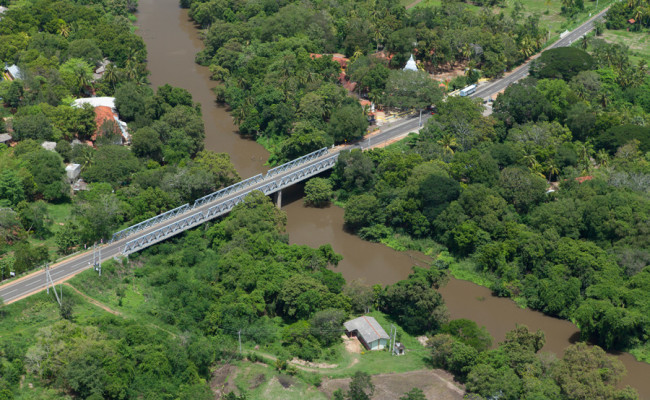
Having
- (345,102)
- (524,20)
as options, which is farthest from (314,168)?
(524,20)

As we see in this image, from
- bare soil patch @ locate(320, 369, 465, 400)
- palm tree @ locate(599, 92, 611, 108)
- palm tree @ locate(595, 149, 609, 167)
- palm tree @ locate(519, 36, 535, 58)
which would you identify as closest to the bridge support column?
bare soil patch @ locate(320, 369, 465, 400)

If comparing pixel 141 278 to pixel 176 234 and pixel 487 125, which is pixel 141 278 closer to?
pixel 176 234

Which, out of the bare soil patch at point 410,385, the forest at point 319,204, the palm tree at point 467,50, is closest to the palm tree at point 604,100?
the forest at point 319,204

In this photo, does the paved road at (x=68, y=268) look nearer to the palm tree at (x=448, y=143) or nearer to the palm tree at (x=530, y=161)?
the palm tree at (x=448, y=143)

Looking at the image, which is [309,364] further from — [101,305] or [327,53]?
[327,53]

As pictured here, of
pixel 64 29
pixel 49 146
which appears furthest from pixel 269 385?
pixel 64 29

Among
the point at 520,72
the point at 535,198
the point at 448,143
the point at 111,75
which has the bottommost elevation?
the point at 520,72
